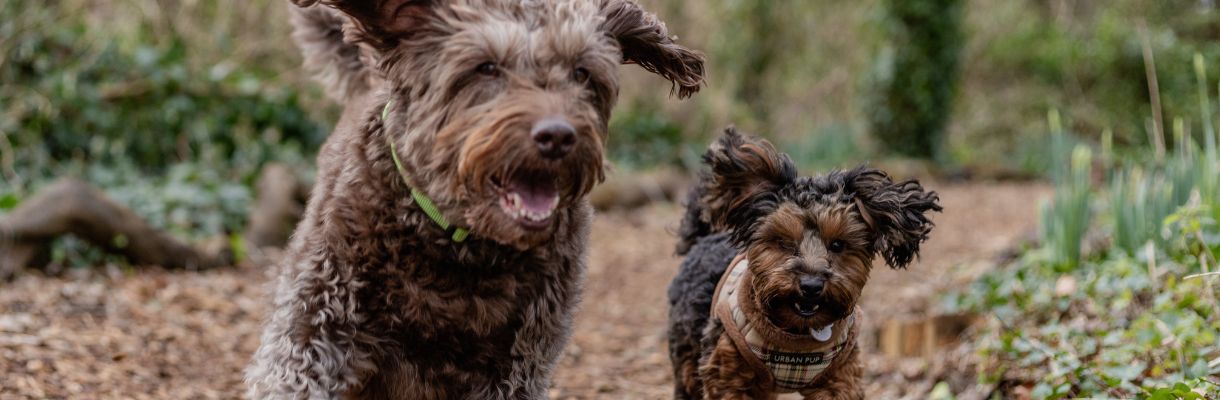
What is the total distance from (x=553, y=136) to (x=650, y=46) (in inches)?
31.8

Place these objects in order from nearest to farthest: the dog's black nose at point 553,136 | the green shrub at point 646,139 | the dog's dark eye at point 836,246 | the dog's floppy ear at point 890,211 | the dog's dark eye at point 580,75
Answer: the dog's black nose at point 553,136
the dog's dark eye at point 580,75
the dog's dark eye at point 836,246
the dog's floppy ear at point 890,211
the green shrub at point 646,139

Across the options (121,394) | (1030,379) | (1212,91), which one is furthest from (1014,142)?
(121,394)

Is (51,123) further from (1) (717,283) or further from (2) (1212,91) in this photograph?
(2) (1212,91)

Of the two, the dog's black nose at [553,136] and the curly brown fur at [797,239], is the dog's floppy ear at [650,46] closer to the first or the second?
the dog's black nose at [553,136]

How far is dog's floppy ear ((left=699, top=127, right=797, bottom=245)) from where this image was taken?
4.10 meters

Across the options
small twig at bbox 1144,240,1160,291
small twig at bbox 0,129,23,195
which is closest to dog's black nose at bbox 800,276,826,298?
small twig at bbox 1144,240,1160,291

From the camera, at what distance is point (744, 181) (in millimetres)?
4184

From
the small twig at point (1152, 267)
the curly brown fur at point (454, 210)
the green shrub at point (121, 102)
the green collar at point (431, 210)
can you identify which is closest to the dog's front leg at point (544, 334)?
the curly brown fur at point (454, 210)

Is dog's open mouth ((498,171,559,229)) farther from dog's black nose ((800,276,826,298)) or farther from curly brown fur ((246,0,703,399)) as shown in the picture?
dog's black nose ((800,276,826,298))

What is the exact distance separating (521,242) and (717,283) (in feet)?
6.00

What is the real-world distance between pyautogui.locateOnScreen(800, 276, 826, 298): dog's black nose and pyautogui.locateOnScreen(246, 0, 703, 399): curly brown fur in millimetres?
844

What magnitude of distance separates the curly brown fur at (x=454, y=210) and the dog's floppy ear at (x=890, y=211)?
3.14 feet

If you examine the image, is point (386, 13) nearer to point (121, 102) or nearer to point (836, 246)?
point (836, 246)

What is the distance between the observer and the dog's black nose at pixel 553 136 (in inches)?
110
